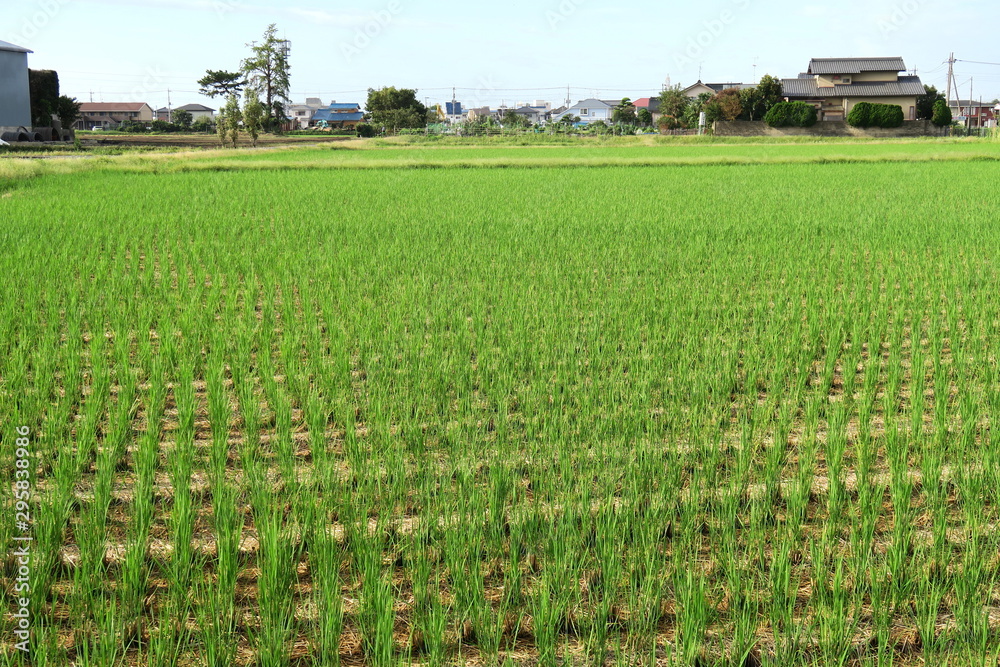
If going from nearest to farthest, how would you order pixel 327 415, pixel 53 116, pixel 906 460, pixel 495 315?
pixel 906 460
pixel 327 415
pixel 495 315
pixel 53 116

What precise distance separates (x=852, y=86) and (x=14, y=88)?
140 feet

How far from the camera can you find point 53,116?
137 ft

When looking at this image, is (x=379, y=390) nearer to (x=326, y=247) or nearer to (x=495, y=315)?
(x=495, y=315)

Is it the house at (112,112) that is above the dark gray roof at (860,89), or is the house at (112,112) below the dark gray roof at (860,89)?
above

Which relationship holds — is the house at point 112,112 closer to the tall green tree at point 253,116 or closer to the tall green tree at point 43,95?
the tall green tree at point 43,95

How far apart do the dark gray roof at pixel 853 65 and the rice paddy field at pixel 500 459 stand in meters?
46.8

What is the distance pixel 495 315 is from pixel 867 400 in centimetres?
229

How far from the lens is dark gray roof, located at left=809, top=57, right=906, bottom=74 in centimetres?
4850

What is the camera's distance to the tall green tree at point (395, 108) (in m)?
56.5

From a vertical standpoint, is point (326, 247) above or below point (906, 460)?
above

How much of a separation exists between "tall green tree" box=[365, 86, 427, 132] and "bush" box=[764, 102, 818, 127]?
23.8 m

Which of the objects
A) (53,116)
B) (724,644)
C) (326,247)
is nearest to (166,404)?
(724,644)

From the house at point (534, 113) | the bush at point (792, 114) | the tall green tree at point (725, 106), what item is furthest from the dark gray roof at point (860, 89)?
the house at point (534, 113)

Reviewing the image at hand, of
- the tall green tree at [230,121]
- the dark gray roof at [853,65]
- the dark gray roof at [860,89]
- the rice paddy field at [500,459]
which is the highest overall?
the dark gray roof at [853,65]
